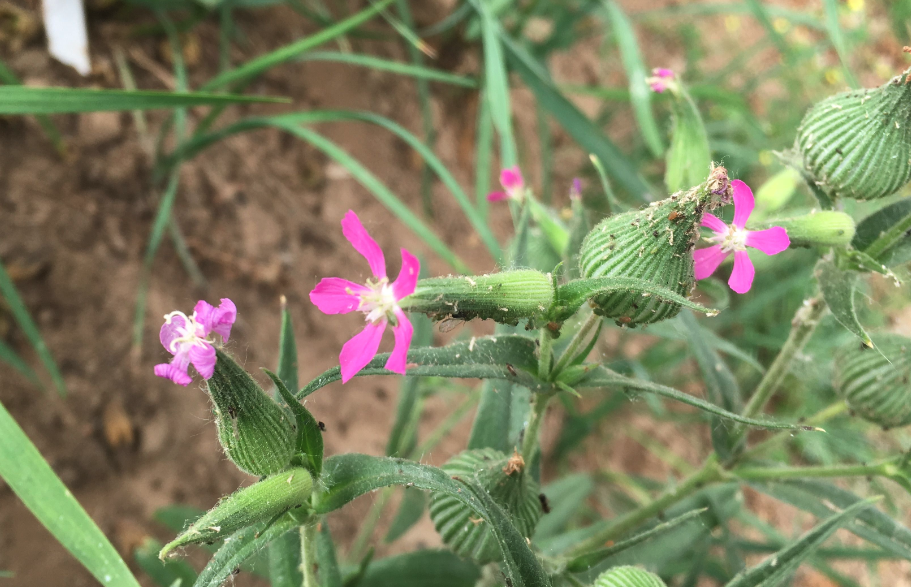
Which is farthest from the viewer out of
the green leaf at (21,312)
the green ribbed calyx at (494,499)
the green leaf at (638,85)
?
the green leaf at (638,85)

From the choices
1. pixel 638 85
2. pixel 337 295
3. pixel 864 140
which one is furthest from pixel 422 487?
pixel 638 85

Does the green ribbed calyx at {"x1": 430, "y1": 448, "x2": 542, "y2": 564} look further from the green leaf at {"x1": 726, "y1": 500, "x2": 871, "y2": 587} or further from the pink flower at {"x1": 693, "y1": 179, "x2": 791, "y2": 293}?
the pink flower at {"x1": 693, "y1": 179, "x2": 791, "y2": 293}

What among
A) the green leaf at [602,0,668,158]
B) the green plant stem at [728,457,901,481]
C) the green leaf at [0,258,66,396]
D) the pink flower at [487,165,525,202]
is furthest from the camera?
the green leaf at [602,0,668,158]

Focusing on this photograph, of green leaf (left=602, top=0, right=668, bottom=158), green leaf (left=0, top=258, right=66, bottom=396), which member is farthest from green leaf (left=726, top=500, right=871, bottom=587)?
green leaf (left=0, top=258, right=66, bottom=396)

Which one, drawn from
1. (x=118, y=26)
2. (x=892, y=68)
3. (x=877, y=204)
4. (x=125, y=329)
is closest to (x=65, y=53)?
(x=118, y=26)

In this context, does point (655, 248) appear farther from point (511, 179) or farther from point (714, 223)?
point (511, 179)

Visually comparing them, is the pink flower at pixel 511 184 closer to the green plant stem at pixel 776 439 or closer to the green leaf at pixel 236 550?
the green plant stem at pixel 776 439

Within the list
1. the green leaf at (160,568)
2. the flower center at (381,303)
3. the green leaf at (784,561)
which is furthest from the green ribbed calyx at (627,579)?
the green leaf at (160,568)
